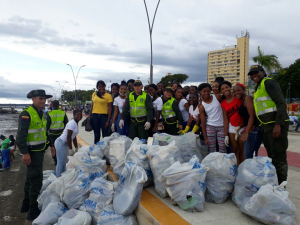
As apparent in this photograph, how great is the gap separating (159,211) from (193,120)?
7.51ft

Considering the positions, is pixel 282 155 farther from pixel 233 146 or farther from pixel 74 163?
pixel 74 163

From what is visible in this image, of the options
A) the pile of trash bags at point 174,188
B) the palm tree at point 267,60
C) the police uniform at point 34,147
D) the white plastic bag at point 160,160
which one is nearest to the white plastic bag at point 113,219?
the pile of trash bags at point 174,188

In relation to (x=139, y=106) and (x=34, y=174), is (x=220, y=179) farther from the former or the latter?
(x=34, y=174)

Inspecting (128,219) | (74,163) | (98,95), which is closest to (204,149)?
(128,219)

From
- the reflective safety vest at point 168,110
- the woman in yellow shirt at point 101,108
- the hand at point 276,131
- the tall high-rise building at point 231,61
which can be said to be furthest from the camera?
the tall high-rise building at point 231,61

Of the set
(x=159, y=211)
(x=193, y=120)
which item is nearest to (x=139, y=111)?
(x=193, y=120)

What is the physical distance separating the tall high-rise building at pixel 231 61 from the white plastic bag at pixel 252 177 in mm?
95198

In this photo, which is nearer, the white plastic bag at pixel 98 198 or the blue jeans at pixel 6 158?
the white plastic bag at pixel 98 198

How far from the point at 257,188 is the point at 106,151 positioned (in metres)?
2.91

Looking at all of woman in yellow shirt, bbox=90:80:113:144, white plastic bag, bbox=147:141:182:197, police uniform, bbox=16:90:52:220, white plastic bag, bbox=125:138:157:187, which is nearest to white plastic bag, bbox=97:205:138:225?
white plastic bag, bbox=147:141:182:197

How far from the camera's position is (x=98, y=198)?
10.8 ft

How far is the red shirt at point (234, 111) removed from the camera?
11.5 feet

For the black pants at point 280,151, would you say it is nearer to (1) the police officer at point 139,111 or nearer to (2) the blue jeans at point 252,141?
(2) the blue jeans at point 252,141

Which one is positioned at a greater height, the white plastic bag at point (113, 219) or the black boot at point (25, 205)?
the white plastic bag at point (113, 219)
